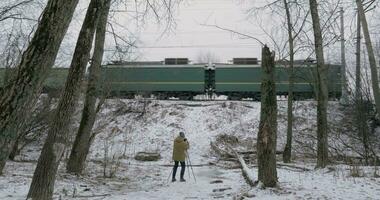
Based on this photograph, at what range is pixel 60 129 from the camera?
897 cm

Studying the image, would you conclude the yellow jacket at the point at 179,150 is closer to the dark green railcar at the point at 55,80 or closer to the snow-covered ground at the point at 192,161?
the snow-covered ground at the point at 192,161

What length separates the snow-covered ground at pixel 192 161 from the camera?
1081 cm

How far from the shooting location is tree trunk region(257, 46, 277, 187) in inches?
424

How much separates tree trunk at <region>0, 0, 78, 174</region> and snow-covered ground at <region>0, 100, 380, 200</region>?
18.2 feet

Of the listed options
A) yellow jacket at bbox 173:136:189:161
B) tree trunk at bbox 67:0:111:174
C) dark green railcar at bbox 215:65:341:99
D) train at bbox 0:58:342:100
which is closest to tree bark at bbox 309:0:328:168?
yellow jacket at bbox 173:136:189:161

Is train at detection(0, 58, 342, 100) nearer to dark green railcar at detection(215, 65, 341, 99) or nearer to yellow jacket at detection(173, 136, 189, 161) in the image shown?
dark green railcar at detection(215, 65, 341, 99)

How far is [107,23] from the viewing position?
15.4 m

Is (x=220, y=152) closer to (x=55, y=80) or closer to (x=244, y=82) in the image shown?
(x=55, y=80)

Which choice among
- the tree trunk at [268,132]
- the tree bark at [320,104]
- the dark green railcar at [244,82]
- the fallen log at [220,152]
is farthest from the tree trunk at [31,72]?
the dark green railcar at [244,82]

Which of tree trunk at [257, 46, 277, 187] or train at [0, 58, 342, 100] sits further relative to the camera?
train at [0, 58, 342, 100]

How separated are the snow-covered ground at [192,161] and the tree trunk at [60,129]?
151 cm

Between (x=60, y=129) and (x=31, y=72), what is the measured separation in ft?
12.8

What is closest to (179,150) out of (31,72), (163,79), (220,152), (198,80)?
(220,152)

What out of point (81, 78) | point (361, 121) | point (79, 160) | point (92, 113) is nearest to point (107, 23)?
point (92, 113)
